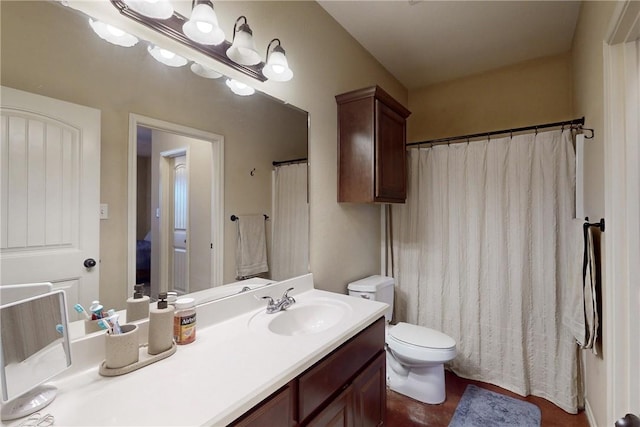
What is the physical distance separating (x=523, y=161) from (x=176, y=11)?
7.50 ft

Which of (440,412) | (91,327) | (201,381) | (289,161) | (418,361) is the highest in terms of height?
(289,161)

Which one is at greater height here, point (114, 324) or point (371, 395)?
point (114, 324)

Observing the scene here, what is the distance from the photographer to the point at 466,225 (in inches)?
90.0

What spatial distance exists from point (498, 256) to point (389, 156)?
1.12 m

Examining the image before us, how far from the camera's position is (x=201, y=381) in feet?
2.57

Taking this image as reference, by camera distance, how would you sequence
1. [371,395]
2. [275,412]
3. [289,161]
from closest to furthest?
[275,412] < [371,395] < [289,161]

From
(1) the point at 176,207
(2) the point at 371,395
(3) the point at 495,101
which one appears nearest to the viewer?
(1) the point at 176,207

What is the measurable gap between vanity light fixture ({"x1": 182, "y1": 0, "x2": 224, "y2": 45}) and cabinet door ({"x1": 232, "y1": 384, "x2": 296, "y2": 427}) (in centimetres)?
125

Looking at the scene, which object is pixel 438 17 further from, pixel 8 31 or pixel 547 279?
pixel 8 31

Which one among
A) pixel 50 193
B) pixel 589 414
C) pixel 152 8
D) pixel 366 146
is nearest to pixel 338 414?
pixel 50 193

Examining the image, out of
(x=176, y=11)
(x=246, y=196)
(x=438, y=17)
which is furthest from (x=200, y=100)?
(x=438, y=17)

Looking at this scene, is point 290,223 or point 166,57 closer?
point 166,57

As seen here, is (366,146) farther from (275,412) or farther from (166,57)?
(275,412)

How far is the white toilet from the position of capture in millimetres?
1814
